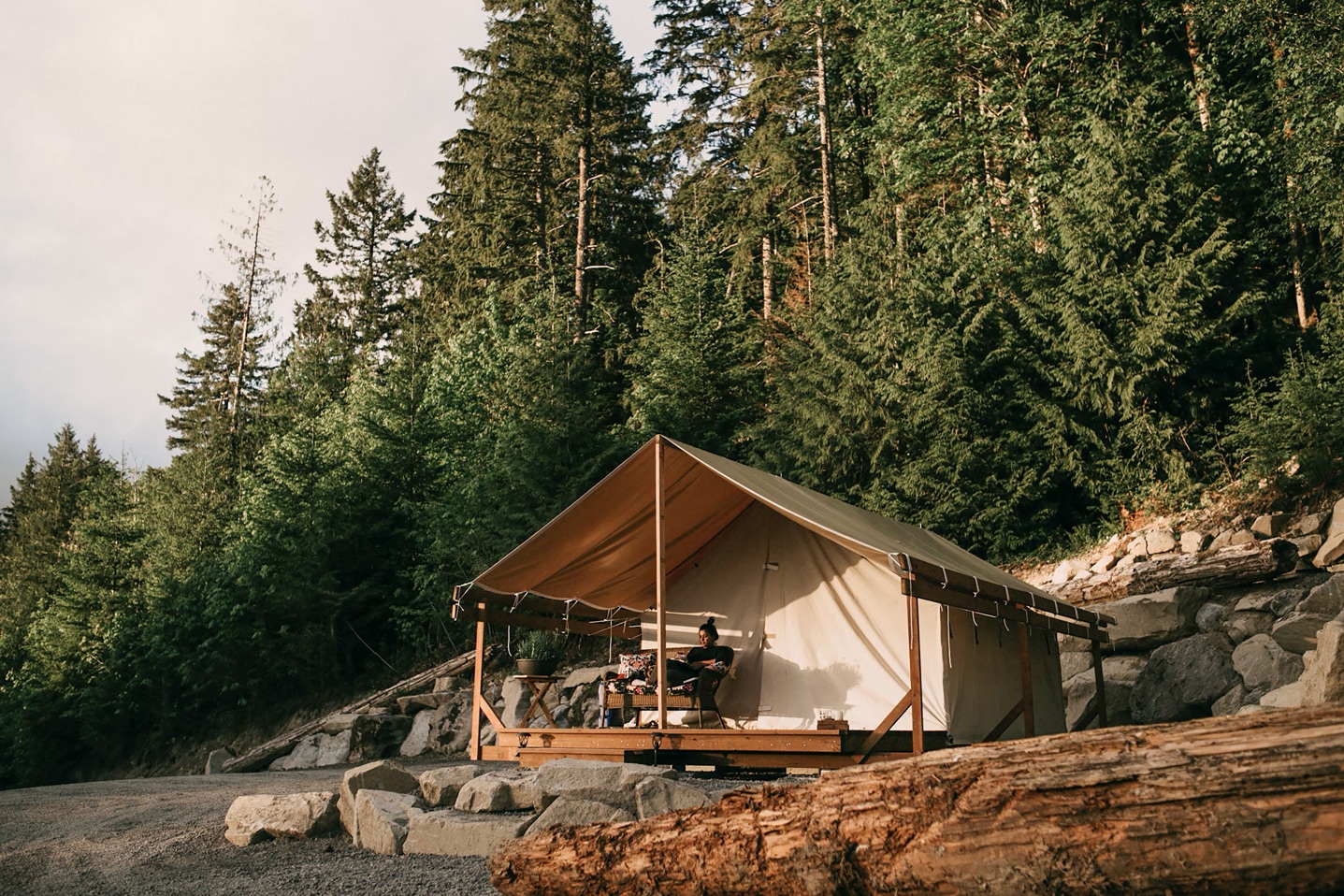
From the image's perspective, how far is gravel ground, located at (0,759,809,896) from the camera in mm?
4871

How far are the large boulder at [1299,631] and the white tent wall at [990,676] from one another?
1.98 metres

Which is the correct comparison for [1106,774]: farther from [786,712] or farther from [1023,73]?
[1023,73]

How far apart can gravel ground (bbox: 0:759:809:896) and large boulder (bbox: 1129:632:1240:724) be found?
452cm

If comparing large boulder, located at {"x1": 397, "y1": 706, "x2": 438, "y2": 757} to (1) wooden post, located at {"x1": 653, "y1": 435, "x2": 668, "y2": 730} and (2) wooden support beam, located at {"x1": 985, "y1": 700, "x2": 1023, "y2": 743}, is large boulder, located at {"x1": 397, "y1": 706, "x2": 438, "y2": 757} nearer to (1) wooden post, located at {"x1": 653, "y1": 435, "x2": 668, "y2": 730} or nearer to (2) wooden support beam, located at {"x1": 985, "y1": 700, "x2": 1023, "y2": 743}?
(1) wooden post, located at {"x1": 653, "y1": 435, "x2": 668, "y2": 730}

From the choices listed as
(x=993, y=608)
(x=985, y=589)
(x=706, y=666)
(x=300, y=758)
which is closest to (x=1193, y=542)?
(x=993, y=608)

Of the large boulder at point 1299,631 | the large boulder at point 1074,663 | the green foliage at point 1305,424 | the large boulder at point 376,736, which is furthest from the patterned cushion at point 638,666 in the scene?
the green foliage at point 1305,424

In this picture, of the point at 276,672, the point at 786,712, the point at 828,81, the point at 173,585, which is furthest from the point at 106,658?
the point at 828,81

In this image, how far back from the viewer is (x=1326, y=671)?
6.60 meters

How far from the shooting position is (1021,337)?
14.6m

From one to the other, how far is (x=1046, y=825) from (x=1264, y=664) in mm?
7273

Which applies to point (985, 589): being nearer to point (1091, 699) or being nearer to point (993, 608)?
point (993, 608)

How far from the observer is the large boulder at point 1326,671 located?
21.3 feet

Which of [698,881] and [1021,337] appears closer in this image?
[698,881]

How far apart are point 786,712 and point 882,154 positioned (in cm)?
1501
